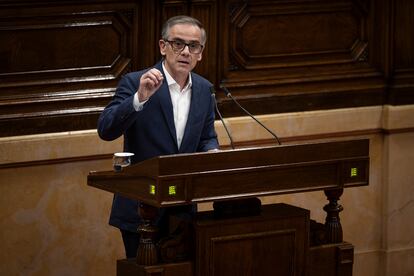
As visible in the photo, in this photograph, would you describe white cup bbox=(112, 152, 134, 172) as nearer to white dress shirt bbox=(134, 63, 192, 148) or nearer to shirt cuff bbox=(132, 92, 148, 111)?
shirt cuff bbox=(132, 92, 148, 111)

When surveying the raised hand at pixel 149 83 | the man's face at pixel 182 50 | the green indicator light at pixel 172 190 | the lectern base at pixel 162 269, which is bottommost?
the lectern base at pixel 162 269

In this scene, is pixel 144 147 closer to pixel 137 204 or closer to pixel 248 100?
pixel 137 204

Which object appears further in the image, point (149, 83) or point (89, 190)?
point (89, 190)

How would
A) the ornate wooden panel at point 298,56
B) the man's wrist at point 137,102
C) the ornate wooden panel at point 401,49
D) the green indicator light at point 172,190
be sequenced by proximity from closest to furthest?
the green indicator light at point 172,190, the man's wrist at point 137,102, the ornate wooden panel at point 298,56, the ornate wooden panel at point 401,49

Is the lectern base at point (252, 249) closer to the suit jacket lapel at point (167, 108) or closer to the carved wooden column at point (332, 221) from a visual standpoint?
the carved wooden column at point (332, 221)

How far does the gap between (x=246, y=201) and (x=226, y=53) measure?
6.56ft

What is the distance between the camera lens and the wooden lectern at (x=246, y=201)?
14.7 feet

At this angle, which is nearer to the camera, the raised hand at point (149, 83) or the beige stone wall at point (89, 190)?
the raised hand at point (149, 83)

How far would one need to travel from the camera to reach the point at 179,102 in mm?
5035

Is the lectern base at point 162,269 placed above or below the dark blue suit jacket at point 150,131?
below

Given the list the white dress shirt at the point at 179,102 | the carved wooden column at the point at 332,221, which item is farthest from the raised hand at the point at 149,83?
the carved wooden column at the point at 332,221

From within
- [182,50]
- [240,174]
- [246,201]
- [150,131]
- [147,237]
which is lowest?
[147,237]

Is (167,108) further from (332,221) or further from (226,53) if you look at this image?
(226,53)

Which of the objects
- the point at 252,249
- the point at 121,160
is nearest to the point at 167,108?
the point at 121,160
